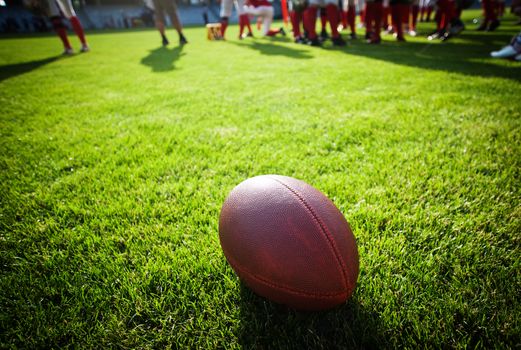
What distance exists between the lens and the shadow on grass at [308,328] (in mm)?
1149

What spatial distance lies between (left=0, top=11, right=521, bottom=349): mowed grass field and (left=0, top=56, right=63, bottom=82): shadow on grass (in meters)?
2.81

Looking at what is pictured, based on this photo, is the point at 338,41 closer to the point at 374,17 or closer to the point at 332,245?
the point at 374,17

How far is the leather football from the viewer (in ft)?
3.72

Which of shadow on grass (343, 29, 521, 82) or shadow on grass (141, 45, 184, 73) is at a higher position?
shadow on grass (141, 45, 184, 73)

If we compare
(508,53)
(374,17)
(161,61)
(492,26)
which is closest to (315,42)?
(374,17)

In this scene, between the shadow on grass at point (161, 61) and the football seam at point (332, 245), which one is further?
the shadow on grass at point (161, 61)

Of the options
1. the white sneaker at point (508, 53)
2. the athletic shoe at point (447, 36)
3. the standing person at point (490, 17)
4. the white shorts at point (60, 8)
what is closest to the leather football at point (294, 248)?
the white sneaker at point (508, 53)

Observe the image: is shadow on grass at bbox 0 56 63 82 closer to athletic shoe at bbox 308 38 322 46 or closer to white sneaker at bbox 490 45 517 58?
athletic shoe at bbox 308 38 322 46

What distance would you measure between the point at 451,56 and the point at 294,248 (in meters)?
7.34

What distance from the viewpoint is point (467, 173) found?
2.17 m

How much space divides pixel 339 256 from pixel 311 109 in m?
2.75

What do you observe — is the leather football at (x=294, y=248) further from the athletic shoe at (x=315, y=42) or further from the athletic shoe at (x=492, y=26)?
the athletic shoe at (x=492, y=26)

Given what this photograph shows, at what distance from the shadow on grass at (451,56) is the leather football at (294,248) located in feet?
16.8

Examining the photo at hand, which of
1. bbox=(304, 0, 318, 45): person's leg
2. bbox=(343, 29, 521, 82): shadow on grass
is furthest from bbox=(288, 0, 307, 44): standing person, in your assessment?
bbox=(343, 29, 521, 82): shadow on grass
